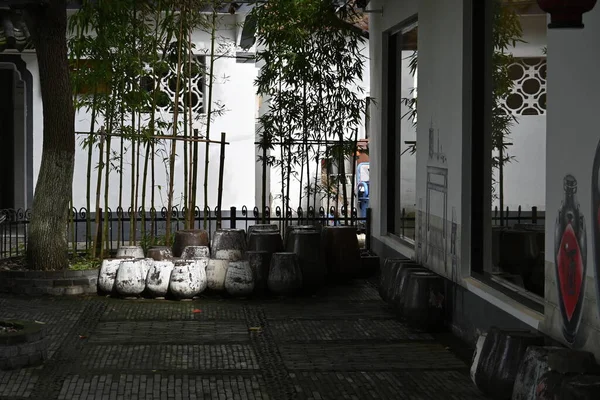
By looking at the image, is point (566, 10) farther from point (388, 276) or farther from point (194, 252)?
point (194, 252)

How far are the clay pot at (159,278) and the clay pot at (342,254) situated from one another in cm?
174

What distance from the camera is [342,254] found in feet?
31.4

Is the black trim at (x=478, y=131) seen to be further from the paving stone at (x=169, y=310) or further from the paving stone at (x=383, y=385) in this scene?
the paving stone at (x=169, y=310)

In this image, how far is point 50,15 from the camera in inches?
353

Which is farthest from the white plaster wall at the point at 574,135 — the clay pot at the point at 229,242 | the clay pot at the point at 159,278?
the clay pot at the point at 229,242

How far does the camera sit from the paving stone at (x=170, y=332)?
689 centimetres

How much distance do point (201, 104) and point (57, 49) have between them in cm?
472

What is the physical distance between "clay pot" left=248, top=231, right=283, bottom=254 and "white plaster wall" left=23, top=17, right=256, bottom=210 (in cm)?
416

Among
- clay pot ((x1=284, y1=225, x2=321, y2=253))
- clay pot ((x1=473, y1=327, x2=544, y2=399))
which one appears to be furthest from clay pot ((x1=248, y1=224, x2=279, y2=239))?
clay pot ((x1=473, y1=327, x2=544, y2=399))

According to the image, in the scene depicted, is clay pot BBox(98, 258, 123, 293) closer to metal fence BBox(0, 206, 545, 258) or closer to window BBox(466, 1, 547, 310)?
metal fence BBox(0, 206, 545, 258)

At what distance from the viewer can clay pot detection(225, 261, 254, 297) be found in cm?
854

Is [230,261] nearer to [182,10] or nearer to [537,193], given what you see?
[182,10]

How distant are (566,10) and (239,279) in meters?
4.93

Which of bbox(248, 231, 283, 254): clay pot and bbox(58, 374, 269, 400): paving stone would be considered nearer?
bbox(58, 374, 269, 400): paving stone
